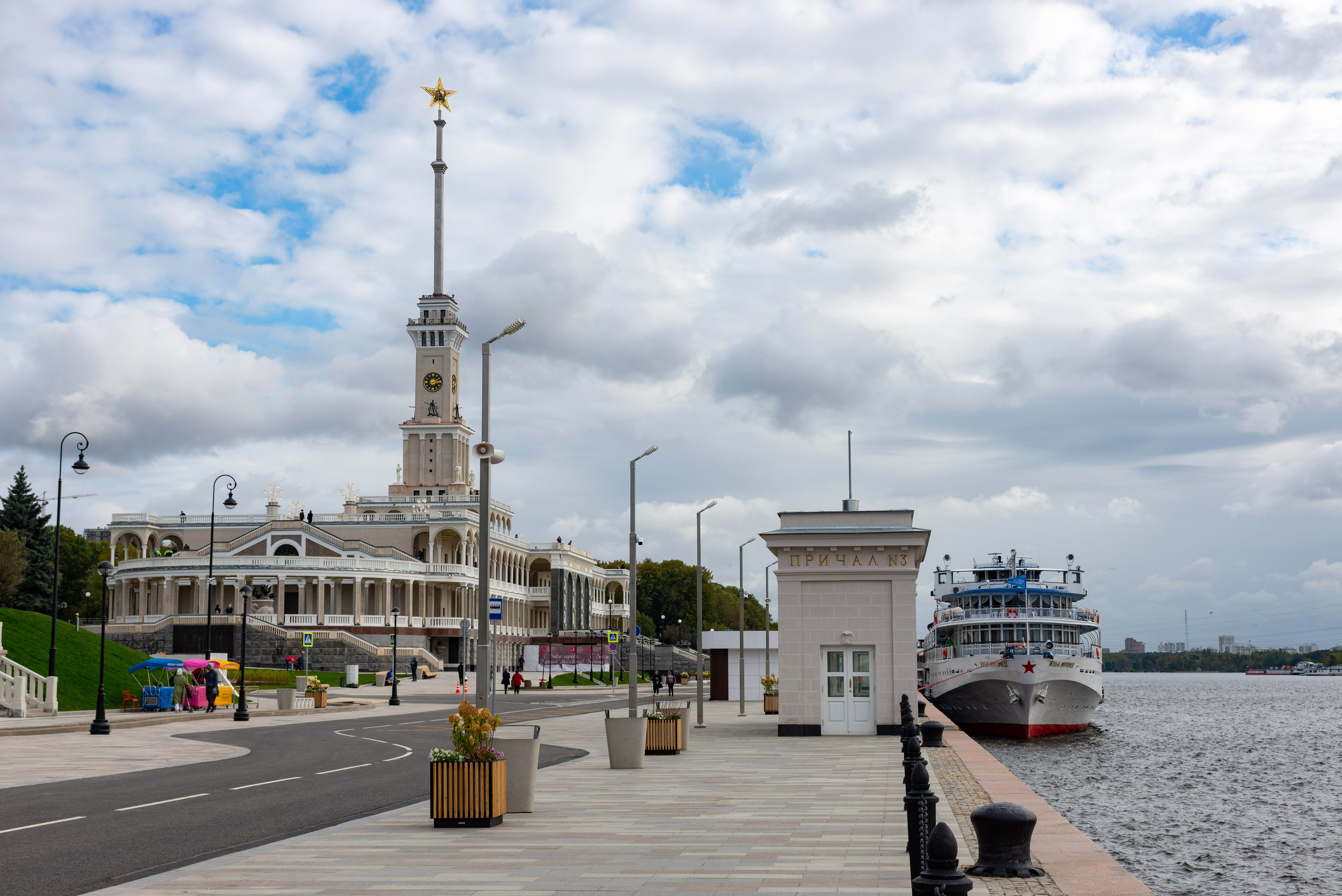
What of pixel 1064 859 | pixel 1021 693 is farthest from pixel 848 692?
pixel 1064 859

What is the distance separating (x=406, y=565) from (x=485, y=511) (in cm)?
9935

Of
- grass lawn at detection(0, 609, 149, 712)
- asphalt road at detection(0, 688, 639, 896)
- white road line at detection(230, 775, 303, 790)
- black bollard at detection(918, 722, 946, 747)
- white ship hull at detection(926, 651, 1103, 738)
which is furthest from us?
white ship hull at detection(926, 651, 1103, 738)

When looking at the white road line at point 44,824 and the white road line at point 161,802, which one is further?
the white road line at point 161,802

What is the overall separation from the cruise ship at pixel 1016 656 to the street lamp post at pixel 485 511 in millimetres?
35425

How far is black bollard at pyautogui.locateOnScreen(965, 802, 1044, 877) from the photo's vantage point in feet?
39.6

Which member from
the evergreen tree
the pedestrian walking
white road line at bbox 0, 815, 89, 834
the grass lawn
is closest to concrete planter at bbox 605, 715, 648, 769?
white road line at bbox 0, 815, 89, 834

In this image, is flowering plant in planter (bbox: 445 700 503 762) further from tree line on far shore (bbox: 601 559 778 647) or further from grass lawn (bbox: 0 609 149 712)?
tree line on far shore (bbox: 601 559 778 647)

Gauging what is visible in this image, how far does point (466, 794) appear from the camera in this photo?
1661cm

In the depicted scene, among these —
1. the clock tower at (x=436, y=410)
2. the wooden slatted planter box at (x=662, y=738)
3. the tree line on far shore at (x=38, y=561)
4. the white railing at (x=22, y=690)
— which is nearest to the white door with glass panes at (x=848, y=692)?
the wooden slatted planter box at (x=662, y=738)

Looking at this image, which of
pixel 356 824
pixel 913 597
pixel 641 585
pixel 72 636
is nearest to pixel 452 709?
pixel 72 636

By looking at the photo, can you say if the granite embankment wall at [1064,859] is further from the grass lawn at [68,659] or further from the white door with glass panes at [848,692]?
the grass lawn at [68,659]

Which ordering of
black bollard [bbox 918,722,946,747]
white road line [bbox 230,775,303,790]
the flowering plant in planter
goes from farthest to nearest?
black bollard [bbox 918,722,946,747], white road line [bbox 230,775,303,790], the flowering plant in planter

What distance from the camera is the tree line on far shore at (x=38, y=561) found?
246 ft

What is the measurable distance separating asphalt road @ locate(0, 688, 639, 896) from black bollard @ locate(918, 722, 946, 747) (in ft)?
27.7
